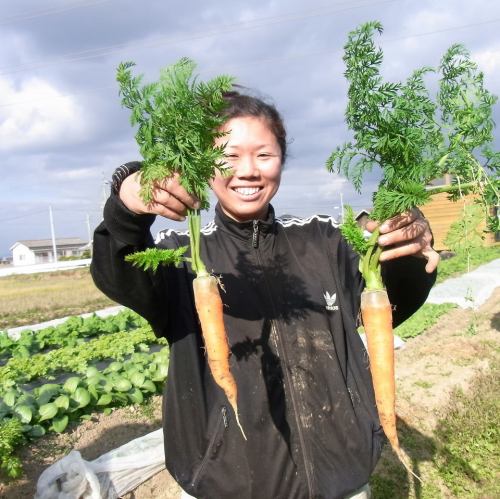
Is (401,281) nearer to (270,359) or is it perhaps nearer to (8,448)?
(270,359)

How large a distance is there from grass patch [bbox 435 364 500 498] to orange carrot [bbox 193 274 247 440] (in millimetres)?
3470

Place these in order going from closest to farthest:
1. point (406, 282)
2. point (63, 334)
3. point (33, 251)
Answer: point (406, 282) < point (63, 334) < point (33, 251)

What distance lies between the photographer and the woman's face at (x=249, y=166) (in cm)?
232

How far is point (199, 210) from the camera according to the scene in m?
2.07

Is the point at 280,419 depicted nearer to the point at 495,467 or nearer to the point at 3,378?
the point at 495,467

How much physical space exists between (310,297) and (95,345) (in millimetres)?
7801

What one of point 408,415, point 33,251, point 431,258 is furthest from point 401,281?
point 33,251

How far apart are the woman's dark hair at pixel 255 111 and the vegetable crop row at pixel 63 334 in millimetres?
8516

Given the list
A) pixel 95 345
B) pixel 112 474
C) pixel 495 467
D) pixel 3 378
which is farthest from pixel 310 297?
pixel 95 345

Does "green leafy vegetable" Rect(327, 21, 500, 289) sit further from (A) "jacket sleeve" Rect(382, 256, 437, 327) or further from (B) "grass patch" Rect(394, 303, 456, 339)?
(B) "grass patch" Rect(394, 303, 456, 339)

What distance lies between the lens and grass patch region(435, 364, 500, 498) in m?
4.73

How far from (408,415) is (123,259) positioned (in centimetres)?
493

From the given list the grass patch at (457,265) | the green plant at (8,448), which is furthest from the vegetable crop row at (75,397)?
the grass patch at (457,265)

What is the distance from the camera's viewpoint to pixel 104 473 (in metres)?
4.44
